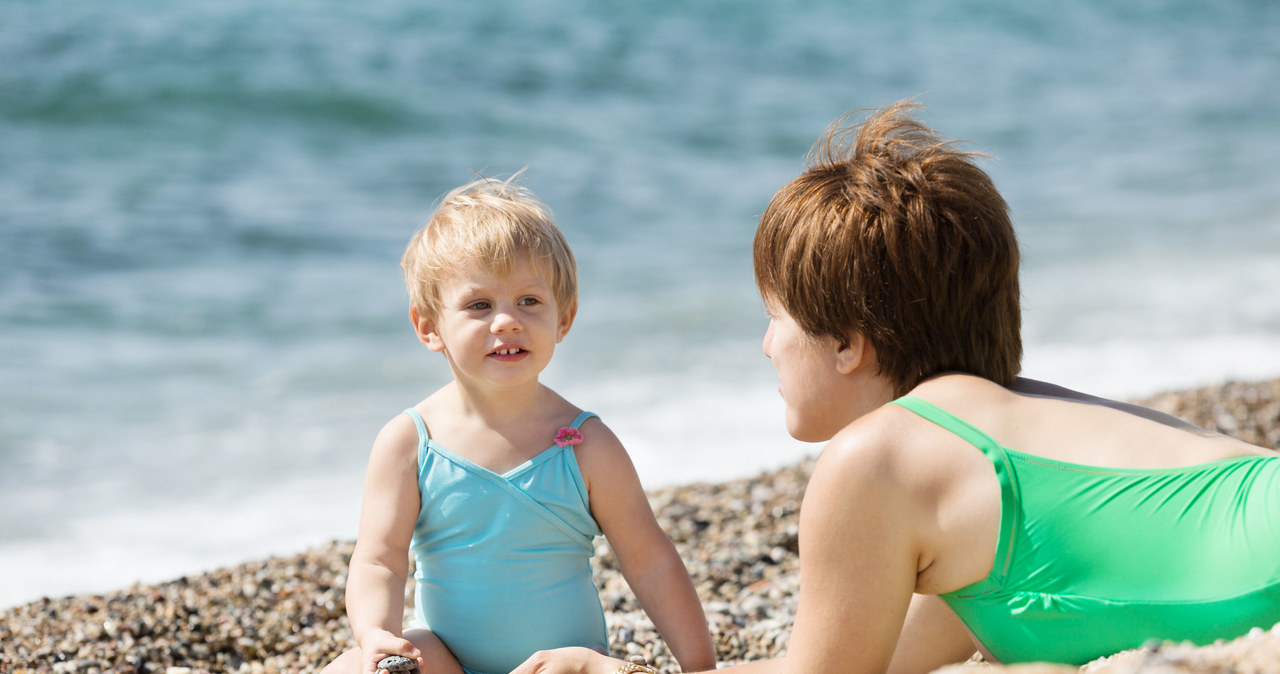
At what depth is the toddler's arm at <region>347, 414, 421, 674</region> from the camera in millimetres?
2762

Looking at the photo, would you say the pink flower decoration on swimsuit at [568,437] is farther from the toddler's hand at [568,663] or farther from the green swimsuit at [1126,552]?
the green swimsuit at [1126,552]

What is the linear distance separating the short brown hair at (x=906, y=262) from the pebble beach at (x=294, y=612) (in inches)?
58.7

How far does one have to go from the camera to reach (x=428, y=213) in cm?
1283

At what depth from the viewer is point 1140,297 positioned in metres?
10.2

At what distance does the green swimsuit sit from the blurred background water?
6.30 ft

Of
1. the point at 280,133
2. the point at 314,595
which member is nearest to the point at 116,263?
the point at 280,133

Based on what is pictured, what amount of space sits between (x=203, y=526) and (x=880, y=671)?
4795mm

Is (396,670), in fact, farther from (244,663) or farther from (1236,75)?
(1236,75)

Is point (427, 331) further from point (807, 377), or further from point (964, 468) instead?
point (964, 468)

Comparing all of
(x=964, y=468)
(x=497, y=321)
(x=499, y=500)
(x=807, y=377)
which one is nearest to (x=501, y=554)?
(x=499, y=500)

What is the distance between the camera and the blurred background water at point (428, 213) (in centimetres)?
707

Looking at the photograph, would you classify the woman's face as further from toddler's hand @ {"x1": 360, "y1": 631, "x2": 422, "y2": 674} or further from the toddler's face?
toddler's hand @ {"x1": 360, "y1": 631, "x2": 422, "y2": 674}

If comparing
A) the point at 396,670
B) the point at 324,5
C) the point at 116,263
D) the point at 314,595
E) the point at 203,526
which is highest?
the point at 324,5

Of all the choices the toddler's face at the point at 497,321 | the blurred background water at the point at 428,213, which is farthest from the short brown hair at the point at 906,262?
the blurred background water at the point at 428,213
